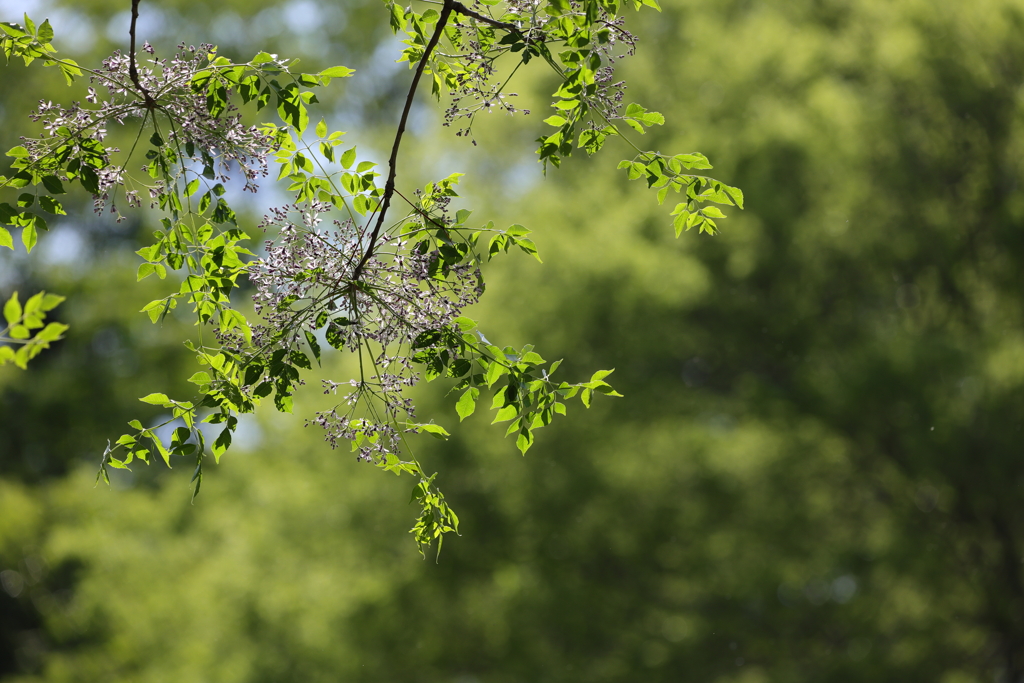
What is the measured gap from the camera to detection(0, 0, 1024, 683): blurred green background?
745 cm

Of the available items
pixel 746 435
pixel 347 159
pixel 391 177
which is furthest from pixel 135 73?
pixel 746 435

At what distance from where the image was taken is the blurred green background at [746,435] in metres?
7.45

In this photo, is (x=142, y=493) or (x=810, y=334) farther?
(x=142, y=493)

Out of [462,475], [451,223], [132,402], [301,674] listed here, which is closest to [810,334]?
[462,475]

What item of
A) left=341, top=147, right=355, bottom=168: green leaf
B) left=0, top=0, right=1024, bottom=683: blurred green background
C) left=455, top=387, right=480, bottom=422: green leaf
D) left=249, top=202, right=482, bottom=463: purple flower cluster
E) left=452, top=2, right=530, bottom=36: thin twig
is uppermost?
left=0, top=0, right=1024, bottom=683: blurred green background

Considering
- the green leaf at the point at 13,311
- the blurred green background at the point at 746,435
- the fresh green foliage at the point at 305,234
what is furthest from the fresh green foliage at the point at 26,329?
the blurred green background at the point at 746,435

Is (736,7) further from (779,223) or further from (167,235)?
(167,235)

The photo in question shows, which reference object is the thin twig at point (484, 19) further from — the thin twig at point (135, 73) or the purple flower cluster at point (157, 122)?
the thin twig at point (135, 73)

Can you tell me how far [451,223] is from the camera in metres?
1.96

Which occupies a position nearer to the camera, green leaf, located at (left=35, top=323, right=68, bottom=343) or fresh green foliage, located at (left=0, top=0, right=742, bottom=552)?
green leaf, located at (left=35, top=323, right=68, bottom=343)

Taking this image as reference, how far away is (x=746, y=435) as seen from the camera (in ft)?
24.0

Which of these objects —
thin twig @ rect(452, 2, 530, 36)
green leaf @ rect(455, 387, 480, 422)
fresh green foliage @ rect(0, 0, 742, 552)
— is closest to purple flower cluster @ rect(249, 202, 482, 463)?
fresh green foliage @ rect(0, 0, 742, 552)

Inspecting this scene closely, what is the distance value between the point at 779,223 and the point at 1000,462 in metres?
2.77

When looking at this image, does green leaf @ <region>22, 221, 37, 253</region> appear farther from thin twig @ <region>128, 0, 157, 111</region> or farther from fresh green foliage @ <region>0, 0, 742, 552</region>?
thin twig @ <region>128, 0, 157, 111</region>
